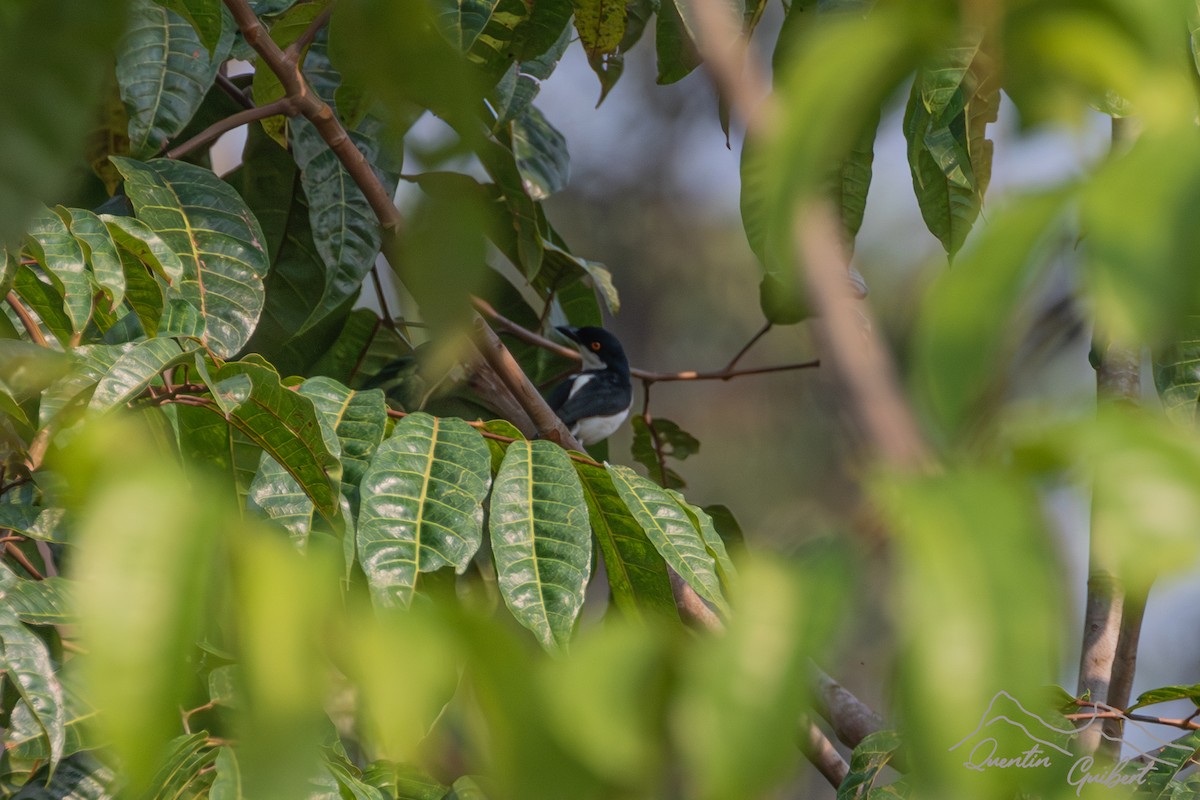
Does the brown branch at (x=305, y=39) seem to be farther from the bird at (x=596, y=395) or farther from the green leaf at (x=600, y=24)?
the bird at (x=596, y=395)

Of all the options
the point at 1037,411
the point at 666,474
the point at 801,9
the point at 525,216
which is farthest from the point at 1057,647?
the point at 666,474

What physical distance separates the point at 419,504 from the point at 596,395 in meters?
3.71

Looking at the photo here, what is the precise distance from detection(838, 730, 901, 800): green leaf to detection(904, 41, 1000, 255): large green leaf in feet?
2.50

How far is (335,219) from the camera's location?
2135 mm

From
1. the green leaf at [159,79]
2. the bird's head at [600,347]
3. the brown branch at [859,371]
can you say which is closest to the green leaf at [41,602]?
the green leaf at [159,79]

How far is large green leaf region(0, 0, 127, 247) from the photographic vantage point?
0.34 metres

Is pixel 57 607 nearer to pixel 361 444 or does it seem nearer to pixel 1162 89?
pixel 361 444

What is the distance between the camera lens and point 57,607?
1.31 metres

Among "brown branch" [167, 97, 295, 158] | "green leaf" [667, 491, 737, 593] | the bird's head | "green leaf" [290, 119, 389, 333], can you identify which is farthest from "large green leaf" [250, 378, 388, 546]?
the bird's head

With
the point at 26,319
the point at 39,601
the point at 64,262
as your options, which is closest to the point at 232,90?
the point at 26,319

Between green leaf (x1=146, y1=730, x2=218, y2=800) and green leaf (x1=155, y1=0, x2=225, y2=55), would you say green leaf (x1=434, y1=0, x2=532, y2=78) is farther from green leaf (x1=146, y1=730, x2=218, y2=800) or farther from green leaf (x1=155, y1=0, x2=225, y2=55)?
green leaf (x1=146, y1=730, x2=218, y2=800)

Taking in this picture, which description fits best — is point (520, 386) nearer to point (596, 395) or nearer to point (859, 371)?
point (859, 371)

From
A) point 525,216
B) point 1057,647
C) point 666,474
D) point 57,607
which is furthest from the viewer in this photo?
point 666,474

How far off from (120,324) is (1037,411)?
59.2 inches
